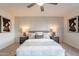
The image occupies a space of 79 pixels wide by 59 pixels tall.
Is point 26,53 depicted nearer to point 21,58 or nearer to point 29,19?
point 21,58

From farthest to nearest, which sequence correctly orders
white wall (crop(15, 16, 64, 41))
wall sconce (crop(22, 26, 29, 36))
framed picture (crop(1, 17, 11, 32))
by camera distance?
white wall (crop(15, 16, 64, 41)), wall sconce (crop(22, 26, 29, 36)), framed picture (crop(1, 17, 11, 32))

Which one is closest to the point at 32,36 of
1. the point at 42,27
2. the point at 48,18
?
the point at 42,27

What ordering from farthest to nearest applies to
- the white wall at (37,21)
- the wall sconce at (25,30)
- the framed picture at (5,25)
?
the white wall at (37,21), the wall sconce at (25,30), the framed picture at (5,25)

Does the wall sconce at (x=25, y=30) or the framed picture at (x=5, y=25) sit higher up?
the framed picture at (x=5, y=25)

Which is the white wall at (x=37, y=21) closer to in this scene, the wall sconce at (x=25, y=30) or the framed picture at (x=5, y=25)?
the wall sconce at (x=25, y=30)

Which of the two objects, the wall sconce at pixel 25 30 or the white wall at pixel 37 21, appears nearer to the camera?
the wall sconce at pixel 25 30

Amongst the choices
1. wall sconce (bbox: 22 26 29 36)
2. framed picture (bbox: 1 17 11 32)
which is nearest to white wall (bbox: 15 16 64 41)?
wall sconce (bbox: 22 26 29 36)

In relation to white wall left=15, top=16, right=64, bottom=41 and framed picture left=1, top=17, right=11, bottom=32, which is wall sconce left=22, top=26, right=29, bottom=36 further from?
framed picture left=1, top=17, right=11, bottom=32

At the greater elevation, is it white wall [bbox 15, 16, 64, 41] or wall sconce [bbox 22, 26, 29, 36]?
white wall [bbox 15, 16, 64, 41]

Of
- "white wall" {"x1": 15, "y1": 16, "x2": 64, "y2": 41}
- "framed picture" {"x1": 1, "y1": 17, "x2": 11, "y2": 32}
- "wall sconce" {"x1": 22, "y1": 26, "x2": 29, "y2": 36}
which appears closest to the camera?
"framed picture" {"x1": 1, "y1": 17, "x2": 11, "y2": 32}

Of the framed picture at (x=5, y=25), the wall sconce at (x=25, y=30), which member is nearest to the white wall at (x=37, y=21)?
the wall sconce at (x=25, y=30)

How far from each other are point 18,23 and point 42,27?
178 cm

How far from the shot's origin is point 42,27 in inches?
355

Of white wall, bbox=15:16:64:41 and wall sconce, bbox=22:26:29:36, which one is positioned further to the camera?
white wall, bbox=15:16:64:41
